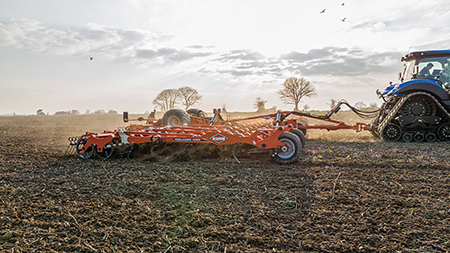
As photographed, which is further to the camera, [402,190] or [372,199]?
[402,190]

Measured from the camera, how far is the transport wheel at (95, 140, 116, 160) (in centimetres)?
744

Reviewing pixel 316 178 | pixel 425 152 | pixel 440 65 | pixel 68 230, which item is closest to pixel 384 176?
pixel 316 178

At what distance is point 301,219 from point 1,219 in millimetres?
4029

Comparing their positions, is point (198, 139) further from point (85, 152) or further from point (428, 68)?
point (428, 68)

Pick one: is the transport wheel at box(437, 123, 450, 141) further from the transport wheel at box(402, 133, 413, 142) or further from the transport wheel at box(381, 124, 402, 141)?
the transport wheel at box(381, 124, 402, 141)

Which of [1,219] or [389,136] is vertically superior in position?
[389,136]

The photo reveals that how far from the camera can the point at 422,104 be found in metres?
10.6

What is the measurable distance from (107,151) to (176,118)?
332 cm

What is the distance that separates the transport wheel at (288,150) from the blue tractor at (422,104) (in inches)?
255

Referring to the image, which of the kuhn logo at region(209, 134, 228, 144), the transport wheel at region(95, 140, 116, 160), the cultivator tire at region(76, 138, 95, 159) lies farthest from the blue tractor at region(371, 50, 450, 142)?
the cultivator tire at region(76, 138, 95, 159)

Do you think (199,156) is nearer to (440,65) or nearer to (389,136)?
(389,136)

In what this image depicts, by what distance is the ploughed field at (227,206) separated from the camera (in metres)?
3.00

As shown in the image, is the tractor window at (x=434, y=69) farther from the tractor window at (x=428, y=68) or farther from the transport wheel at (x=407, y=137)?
the transport wheel at (x=407, y=137)

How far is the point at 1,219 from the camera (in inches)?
144
